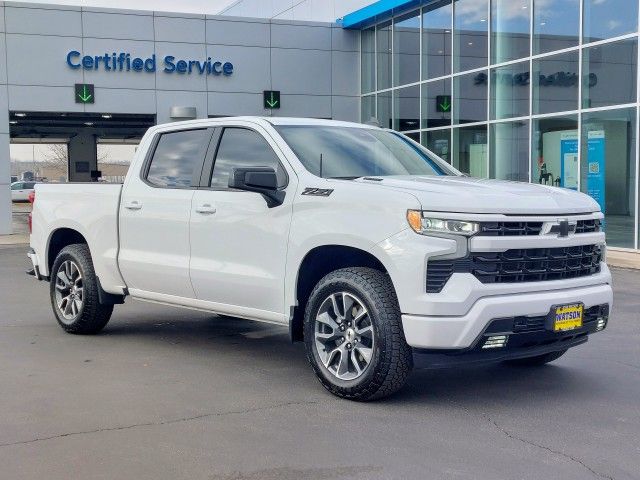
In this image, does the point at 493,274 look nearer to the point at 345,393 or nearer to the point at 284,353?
the point at 345,393

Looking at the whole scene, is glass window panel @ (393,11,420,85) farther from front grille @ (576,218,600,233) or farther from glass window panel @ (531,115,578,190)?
front grille @ (576,218,600,233)

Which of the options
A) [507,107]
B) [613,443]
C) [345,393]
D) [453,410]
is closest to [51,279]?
[345,393]

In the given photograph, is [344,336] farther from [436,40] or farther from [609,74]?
[436,40]

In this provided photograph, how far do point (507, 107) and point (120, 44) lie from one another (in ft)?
38.4

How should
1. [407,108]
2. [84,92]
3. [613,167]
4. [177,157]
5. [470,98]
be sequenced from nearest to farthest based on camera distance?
[177,157]
[613,167]
[470,98]
[84,92]
[407,108]

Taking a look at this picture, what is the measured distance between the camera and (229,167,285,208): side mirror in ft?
20.4

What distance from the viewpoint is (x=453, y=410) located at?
5.71 m

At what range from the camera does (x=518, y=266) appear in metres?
5.62

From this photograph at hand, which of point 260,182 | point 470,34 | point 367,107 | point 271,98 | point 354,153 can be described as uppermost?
point 470,34

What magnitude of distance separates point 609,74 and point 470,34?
561 centimetres

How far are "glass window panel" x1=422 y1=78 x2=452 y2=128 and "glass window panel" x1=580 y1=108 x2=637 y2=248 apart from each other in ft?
19.8

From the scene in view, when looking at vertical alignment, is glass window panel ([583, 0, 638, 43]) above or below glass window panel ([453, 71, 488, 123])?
above

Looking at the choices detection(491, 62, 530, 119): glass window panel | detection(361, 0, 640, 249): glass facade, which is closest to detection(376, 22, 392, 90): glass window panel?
detection(361, 0, 640, 249): glass facade

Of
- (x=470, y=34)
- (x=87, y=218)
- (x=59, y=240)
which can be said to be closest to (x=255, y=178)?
(x=87, y=218)
